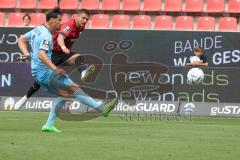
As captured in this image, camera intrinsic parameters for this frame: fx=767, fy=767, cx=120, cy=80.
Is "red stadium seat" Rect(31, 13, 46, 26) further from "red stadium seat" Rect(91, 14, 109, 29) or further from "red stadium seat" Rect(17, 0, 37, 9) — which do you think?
"red stadium seat" Rect(91, 14, 109, 29)

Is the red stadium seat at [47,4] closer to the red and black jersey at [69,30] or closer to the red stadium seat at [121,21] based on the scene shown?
the red stadium seat at [121,21]

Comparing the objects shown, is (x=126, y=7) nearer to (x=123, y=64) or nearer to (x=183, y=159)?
(x=123, y=64)

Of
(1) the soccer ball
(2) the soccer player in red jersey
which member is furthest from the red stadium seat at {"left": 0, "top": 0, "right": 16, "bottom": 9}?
(2) the soccer player in red jersey

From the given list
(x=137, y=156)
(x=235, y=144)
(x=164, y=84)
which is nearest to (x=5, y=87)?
(x=164, y=84)

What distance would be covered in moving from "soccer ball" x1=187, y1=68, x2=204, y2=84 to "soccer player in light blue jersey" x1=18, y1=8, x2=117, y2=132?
6.21 metres

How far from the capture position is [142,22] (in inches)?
933

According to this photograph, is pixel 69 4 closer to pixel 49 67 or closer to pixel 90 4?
pixel 90 4

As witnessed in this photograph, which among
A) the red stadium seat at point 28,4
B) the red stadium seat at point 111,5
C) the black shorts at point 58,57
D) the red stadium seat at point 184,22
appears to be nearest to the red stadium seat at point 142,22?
the red stadium seat at point 184,22

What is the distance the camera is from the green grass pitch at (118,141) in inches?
360

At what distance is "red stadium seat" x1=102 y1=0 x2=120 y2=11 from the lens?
2509 cm

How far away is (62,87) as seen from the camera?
13312 millimetres

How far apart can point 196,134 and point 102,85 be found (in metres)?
7.51

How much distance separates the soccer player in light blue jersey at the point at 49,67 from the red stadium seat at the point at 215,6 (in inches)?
444

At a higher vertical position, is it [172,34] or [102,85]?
[172,34]
